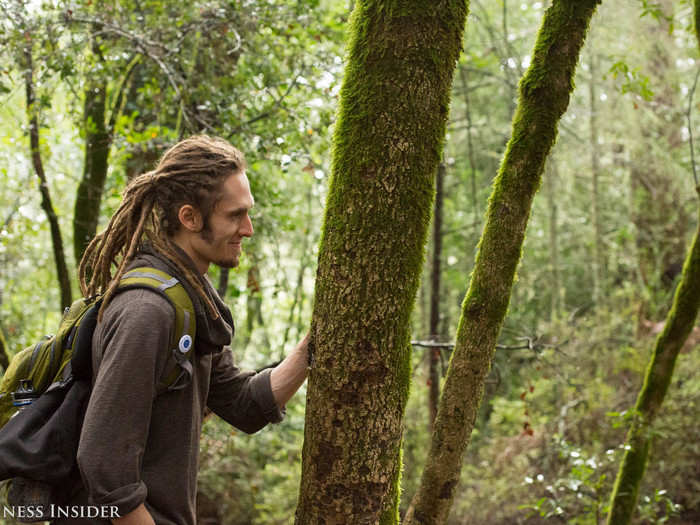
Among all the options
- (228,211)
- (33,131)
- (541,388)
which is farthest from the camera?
(541,388)

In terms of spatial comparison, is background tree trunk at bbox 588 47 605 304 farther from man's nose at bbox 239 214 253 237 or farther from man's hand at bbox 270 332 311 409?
man's nose at bbox 239 214 253 237

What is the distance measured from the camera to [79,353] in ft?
6.04

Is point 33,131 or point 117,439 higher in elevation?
point 33,131

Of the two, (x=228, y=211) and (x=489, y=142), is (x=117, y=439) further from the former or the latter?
(x=489, y=142)

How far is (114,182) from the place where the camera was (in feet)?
21.6

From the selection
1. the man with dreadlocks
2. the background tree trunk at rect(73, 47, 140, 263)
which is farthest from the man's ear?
the background tree trunk at rect(73, 47, 140, 263)

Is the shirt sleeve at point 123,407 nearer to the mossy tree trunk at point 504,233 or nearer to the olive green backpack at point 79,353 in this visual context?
the olive green backpack at point 79,353

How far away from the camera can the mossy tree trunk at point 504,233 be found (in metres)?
2.58

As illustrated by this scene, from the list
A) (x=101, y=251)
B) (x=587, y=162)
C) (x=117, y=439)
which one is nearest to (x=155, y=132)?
(x=101, y=251)

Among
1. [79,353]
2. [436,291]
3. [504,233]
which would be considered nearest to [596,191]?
[436,291]

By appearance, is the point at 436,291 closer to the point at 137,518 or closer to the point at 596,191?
the point at 596,191

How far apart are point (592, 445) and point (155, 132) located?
7.19 meters

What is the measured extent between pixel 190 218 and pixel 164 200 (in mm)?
119

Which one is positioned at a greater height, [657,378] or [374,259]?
[374,259]
